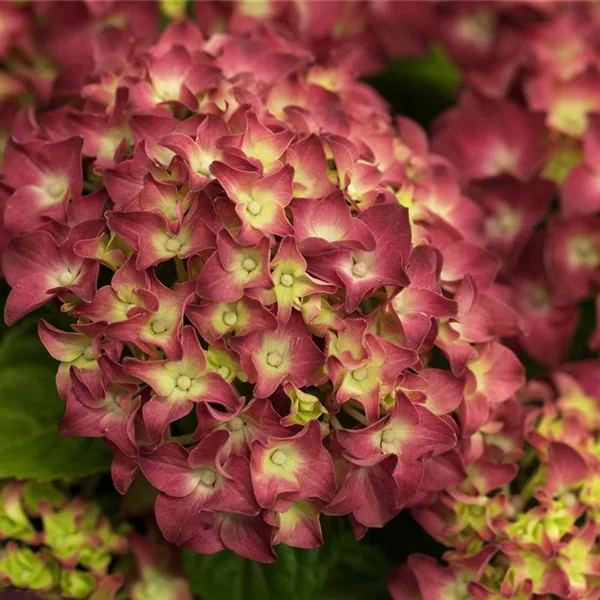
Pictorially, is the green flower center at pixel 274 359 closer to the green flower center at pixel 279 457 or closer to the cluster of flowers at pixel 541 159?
the green flower center at pixel 279 457

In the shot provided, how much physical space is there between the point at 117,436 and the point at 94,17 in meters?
0.47

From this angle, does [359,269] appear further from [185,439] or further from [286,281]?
[185,439]

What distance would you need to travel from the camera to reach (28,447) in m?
0.77

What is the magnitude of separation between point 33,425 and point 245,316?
9.1 inches

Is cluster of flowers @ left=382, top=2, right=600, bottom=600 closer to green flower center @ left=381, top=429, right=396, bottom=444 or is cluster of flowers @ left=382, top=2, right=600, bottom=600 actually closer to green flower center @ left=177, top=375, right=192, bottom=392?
green flower center @ left=381, top=429, right=396, bottom=444

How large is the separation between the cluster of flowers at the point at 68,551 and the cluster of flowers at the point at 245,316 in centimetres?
12

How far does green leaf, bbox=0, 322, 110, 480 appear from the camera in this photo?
76 centimetres

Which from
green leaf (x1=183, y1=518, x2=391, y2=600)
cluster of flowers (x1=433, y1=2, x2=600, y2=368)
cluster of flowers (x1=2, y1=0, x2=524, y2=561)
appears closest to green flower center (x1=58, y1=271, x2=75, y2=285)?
cluster of flowers (x1=2, y1=0, x2=524, y2=561)

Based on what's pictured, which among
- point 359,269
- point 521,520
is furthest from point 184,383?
point 521,520

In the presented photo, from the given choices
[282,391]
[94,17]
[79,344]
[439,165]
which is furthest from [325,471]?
[94,17]

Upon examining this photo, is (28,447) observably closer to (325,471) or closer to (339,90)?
(325,471)

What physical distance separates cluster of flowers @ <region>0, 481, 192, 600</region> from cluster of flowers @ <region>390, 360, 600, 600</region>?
7.7 inches

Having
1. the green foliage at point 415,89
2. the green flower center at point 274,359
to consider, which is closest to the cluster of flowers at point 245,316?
the green flower center at point 274,359

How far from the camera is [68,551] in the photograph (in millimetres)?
764
